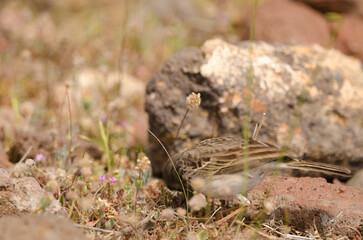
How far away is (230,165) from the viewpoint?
3.85 meters

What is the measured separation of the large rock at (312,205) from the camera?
3592 mm

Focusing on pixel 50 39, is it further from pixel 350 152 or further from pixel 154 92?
pixel 350 152

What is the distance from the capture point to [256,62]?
4934 millimetres

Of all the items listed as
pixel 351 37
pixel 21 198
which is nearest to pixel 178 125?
pixel 21 198

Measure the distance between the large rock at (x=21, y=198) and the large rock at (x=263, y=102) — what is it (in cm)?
165

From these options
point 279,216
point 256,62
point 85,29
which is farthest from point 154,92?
point 85,29

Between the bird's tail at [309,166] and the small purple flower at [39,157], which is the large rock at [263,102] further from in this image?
the small purple flower at [39,157]

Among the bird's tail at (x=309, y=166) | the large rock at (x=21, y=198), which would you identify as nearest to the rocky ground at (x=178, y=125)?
the large rock at (x=21, y=198)

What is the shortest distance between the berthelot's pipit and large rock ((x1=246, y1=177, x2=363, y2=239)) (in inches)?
6.5

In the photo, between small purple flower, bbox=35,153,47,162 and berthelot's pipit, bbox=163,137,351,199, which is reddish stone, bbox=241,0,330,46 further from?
small purple flower, bbox=35,153,47,162

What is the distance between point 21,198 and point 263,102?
8.18 ft

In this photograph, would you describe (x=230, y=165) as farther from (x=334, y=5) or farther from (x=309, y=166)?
(x=334, y=5)

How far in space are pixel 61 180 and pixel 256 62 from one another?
233cm

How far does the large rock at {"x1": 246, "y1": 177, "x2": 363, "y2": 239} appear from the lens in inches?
141
